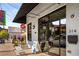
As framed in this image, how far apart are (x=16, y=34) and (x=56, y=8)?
0.71 metres

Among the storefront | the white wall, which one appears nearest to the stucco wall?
the storefront

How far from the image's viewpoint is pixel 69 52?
3.19 metres

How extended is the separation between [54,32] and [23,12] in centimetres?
56

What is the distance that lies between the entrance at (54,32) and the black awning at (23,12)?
237 mm

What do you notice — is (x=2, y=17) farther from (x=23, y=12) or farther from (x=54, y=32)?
(x=54, y=32)

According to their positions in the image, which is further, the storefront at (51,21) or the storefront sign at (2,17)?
the storefront sign at (2,17)

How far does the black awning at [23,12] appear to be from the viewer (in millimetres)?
3233

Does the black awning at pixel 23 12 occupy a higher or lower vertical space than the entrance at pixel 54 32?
higher

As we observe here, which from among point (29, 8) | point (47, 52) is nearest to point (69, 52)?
point (47, 52)

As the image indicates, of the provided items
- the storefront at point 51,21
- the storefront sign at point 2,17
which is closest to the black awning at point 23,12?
the storefront at point 51,21

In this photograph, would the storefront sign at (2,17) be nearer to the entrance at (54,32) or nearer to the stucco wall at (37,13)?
the stucco wall at (37,13)

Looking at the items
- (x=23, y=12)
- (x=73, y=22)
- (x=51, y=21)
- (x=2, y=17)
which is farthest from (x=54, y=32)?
(x=2, y=17)

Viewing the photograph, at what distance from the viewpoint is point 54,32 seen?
3.28 metres

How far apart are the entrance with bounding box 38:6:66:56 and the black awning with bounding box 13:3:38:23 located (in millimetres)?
237
